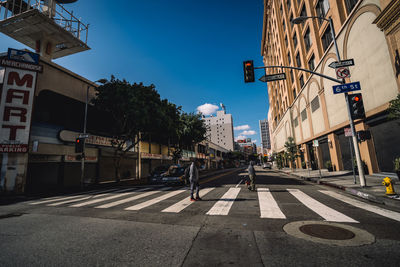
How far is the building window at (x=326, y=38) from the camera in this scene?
19.7 metres

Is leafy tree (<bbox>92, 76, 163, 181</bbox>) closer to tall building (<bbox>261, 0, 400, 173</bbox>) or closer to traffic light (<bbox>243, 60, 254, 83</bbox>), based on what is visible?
traffic light (<bbox>243, 60, 254, 83</bbox>)

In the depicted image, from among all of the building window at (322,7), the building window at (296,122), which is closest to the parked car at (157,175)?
the building window at (322,7)

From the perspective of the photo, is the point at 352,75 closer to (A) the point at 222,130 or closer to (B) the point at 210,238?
(B) the point at 210,238

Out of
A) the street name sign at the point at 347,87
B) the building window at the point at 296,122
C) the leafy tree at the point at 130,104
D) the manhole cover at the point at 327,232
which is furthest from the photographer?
the building window at the point at 296,122

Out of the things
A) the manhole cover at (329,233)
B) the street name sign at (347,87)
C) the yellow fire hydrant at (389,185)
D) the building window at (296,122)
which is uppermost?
the building window at (296,122)

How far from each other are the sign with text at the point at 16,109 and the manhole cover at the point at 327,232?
56.5 ft

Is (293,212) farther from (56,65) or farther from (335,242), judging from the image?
(56,65)

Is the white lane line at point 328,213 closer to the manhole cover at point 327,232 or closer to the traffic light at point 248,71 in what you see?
the manhole cover at point 327,232

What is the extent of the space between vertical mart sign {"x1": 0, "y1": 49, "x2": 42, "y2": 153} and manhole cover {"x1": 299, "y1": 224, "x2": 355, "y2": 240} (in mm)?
17217

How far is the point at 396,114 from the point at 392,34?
5.94 meters

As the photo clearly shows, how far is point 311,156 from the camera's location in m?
28.3

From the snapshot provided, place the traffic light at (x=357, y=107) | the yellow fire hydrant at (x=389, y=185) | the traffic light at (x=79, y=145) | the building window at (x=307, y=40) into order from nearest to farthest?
the yellow fire hydrant at (x=389, y=185) → the traffic light at (x=357, y=107) → the traffic light at (x=79, y=145) → the building window at (x=307, y=40)

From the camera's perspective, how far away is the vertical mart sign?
41.5 ft

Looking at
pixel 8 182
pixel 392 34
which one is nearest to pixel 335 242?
pixel 392 34
